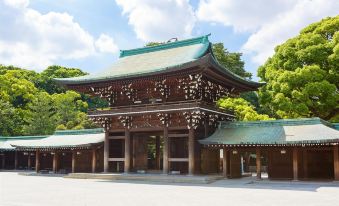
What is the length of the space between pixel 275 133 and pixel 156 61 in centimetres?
1284

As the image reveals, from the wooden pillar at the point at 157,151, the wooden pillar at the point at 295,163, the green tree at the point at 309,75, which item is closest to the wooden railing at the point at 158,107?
the wooden pillar at the point at 157,151

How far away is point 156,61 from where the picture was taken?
33.6 metres

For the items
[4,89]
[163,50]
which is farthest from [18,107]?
[163,50]

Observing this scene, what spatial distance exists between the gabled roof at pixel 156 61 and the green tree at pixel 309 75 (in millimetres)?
4790

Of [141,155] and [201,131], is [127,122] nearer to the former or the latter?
[141,155]

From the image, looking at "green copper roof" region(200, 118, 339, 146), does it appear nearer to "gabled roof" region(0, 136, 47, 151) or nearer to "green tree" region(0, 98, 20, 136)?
"gabled roof" region(0, 136, 47, 151)

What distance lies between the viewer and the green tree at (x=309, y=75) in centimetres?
3525

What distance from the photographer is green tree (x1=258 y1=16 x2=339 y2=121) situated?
35.2m

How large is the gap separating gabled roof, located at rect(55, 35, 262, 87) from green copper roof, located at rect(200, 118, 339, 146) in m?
4.76

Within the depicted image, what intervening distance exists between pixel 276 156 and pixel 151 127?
34.2 feet

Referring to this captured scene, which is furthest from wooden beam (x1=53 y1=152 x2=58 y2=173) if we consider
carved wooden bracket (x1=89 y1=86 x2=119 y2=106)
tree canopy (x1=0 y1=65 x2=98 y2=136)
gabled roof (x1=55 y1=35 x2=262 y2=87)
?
tree canopy (x1=0 y1=65 x2=98 y2=136)

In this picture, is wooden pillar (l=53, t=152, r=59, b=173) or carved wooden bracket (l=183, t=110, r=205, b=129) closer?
carved wooden bracket (l=183, t=110, r=205, b=129)

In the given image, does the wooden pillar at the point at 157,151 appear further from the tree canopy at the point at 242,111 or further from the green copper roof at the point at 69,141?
the tree canopy at the point at 242,111

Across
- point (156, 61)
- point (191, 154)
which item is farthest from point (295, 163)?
point (156, 61)
